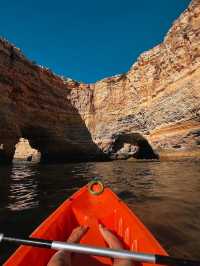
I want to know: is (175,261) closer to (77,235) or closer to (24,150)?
(77,235)

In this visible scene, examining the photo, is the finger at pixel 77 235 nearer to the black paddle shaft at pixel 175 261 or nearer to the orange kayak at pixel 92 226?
the orange kayak at pixel 92 226

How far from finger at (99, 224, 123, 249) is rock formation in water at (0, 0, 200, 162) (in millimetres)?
18628

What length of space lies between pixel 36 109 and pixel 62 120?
4.33 m

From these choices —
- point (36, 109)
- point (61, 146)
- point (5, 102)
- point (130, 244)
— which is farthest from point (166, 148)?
point (130, 244)

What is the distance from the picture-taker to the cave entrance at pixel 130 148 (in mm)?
32656

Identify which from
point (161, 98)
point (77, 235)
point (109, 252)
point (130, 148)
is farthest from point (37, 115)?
point (109, 252)

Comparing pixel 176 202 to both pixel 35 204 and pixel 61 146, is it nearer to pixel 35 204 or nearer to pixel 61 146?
pixel 35 204

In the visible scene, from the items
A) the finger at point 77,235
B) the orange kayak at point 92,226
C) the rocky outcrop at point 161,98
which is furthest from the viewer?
the rocky outcrop at point 161,98

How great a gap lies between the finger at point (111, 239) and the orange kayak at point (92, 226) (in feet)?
0.37

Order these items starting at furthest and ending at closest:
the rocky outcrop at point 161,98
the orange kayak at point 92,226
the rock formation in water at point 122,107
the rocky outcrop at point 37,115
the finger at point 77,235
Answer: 1. the rocky outcrop at point 161,98
2. the rock formation in water at point 122,107
3. the rocky outcrop at point 37,115
4. the finger at point 77,235
5. the orange kayak at point 92,226

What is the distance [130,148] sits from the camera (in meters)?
33.4

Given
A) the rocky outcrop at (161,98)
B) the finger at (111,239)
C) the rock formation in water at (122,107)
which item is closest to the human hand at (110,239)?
the finger at (111,239)

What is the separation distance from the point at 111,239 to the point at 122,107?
30.3 meters

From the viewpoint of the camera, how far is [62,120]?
28562 mm
